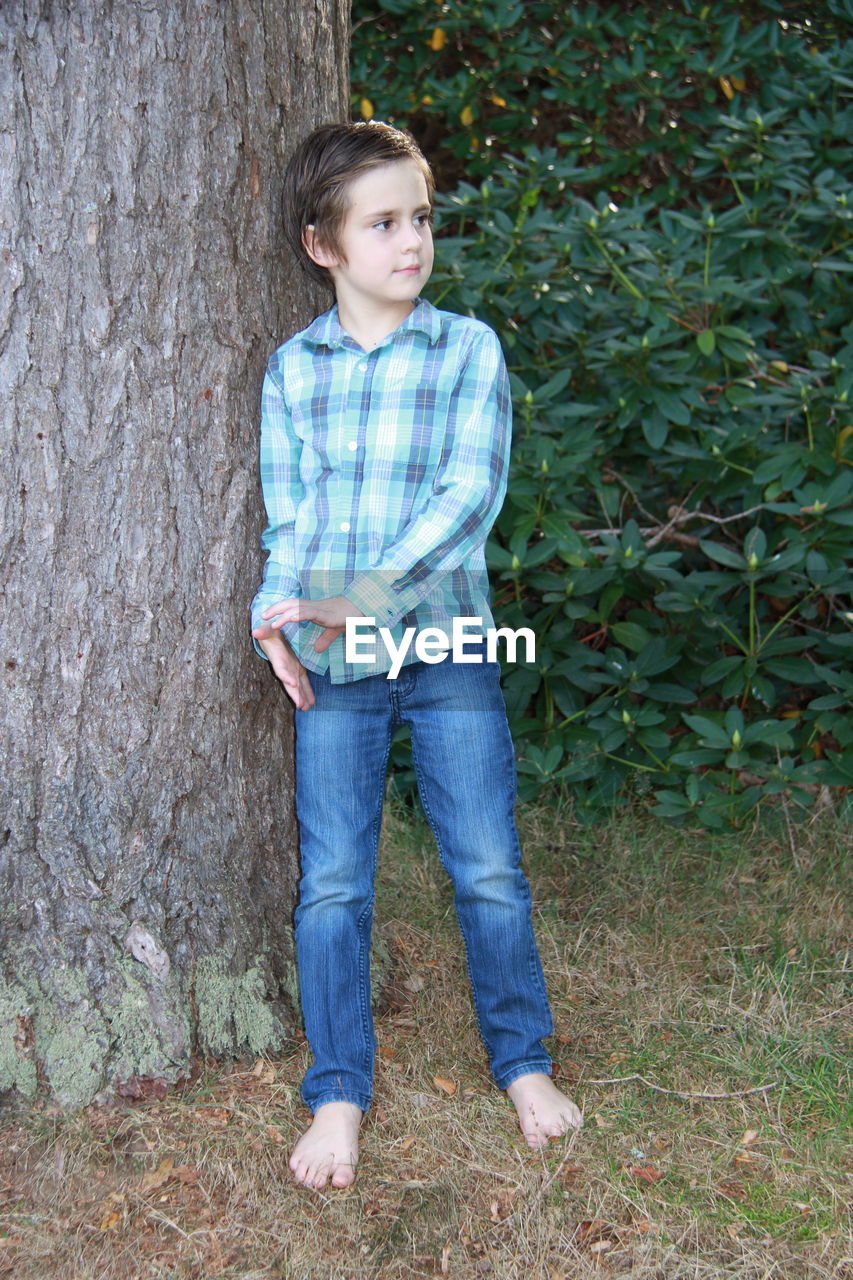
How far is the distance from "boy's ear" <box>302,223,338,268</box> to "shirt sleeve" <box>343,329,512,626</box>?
0.95ft

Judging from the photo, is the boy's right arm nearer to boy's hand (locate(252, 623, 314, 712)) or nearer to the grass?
Answer: boy's hand (locate(252, 623, 314, 712))

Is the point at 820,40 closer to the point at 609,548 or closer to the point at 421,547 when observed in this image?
the point at 609,548

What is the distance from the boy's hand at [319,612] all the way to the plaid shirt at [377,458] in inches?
1.3

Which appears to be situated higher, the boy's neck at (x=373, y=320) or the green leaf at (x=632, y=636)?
the boy's neck at (x=373, y=320)

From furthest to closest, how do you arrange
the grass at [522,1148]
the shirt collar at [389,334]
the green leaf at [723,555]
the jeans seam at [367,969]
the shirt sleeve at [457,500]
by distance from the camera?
the green leaf at [723,555] < the jeans seam at [367,969] < the shirt collar at [389,334] < the shirt sleeve at [457,500] < the grass at [522,1148]

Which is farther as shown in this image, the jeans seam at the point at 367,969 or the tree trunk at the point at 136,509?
the jeans seam at the point at 367,969

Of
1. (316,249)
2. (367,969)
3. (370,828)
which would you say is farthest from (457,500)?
(367,969)

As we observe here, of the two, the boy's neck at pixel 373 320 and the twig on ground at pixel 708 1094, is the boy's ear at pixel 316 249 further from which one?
the twig on ground at pixel 708 1094

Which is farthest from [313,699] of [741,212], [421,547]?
[741,212]

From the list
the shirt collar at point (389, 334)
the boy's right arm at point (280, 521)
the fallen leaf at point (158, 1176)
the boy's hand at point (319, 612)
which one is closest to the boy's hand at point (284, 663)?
the boy's right arm at point (280, 521)

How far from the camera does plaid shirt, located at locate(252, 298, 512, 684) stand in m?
2.02

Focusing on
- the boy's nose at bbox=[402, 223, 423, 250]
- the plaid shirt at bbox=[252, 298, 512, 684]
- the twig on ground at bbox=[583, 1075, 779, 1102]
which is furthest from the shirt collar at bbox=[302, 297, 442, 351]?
the twig on ground at bbox=[583, 1075, 779, 1102]

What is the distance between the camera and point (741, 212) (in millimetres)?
3465

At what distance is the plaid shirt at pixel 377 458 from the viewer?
2.02 m
